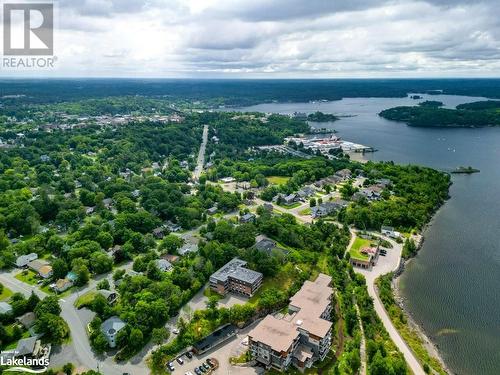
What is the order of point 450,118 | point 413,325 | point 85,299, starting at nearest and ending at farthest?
1. point 413,325
2. point 85,299
3. point 450,118

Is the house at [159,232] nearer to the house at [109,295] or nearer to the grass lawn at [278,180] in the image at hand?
the house at [109,295]

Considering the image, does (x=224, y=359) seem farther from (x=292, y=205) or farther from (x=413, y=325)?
(x=292, y=205)

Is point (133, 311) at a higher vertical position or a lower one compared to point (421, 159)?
lower

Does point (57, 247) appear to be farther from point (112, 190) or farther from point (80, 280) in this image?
point (112, 190)

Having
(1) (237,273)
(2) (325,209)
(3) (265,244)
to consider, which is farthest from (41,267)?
(2) (325,209)

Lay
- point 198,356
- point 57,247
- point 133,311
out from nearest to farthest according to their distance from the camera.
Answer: point 198,356 → point 133,311 → point 57,247

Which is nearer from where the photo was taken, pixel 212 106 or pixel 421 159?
pixel 421 159

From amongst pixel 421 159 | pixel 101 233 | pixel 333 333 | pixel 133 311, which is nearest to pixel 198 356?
pixel 133 311

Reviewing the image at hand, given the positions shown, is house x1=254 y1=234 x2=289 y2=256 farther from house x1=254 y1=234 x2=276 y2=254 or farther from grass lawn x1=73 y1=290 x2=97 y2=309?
grass lawn x1=73 y1=290 x2=97 y2=309
